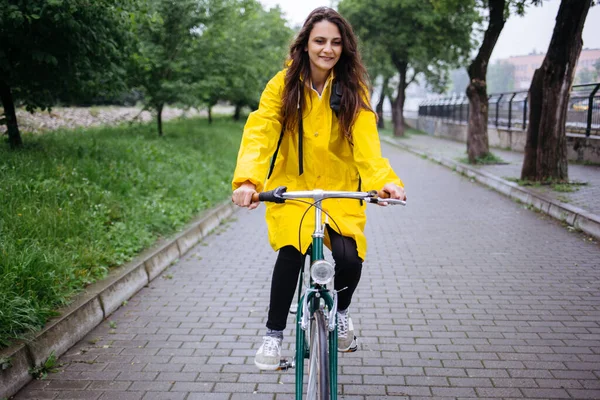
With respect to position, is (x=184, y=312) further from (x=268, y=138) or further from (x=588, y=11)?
(x=588, y=11)

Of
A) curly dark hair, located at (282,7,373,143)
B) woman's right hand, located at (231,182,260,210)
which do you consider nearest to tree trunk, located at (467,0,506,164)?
curly dark hair, located at (282,7,373,143)

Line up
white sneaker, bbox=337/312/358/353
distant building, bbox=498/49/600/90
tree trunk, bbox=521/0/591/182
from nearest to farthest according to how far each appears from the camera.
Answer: white sneaker, bbox=337/312/358/353 → tree trunk, bbox=521/0/591/182 → distant building, bbox=498/49/600/90

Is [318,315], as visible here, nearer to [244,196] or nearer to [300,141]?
[244,196]

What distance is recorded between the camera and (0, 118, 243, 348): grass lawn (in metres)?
4.16

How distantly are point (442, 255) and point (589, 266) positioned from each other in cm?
162

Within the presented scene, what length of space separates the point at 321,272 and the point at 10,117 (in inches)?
292

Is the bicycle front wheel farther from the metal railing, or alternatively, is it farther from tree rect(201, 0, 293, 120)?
the metal railing

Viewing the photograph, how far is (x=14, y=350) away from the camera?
3.55 m

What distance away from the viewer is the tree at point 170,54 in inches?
538

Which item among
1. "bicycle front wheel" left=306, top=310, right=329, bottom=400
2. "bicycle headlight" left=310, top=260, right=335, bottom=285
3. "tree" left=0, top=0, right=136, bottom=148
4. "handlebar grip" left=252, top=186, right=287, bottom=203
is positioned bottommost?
"bicycle front wheel" left=306, top=310, right=329, bottom=400

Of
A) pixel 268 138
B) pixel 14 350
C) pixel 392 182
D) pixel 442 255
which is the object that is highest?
pixel 268 138

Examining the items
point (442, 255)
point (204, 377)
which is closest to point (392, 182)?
point (204, 377)

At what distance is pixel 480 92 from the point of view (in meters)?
15.4

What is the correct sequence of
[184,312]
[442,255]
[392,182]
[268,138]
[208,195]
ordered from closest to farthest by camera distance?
1. [392,182]
2. [268,138]
3. [184,312]
4. [442,255]
5. [208,195]
